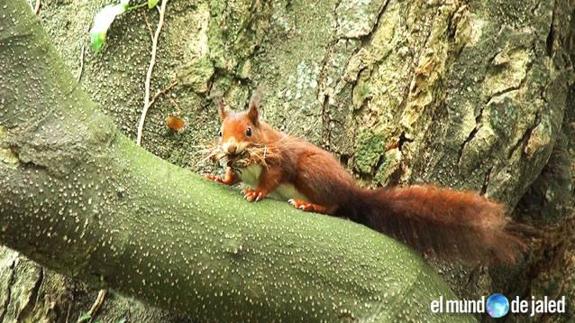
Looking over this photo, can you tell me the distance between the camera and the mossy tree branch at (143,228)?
1551 millimetres

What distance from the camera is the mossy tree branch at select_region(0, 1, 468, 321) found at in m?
1.55

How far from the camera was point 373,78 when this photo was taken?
235cm

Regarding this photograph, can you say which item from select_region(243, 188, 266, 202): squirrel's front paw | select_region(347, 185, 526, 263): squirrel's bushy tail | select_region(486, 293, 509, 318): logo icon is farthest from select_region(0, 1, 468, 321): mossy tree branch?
select_region(486, 293, 509, 318): logo icon

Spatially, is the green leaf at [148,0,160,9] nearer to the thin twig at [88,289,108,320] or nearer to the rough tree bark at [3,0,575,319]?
the rough tree bark at [3,0,575,319]

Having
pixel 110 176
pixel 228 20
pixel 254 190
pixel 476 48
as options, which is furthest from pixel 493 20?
pixel 110 176

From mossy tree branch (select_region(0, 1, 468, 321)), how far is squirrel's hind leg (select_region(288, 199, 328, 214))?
13cm

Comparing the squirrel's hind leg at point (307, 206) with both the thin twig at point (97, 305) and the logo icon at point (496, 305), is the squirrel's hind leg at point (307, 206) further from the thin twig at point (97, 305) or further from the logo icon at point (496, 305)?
the logo icon at point (496, 305)

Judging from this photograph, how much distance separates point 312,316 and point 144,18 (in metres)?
1.16

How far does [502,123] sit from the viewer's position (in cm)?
232

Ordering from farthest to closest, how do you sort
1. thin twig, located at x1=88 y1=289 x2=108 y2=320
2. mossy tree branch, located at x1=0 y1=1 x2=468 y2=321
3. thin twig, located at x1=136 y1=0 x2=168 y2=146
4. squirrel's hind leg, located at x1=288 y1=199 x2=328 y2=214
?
thin twig, located at x1=136 y1=0 x2=168 y2=146 < thin twig, located at x1=88 y1=289 x2=108 y2=320 < squirrel's hind leg, located at x1=288 y1=199 x2=328 y2=214 < mossy tree branch, located at x1=0 y1=1 x2=468 y2=321

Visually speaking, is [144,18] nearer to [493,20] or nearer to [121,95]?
[121,95]

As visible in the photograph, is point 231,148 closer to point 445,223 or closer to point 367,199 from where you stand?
point 367,199

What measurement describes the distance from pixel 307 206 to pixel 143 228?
458 mm

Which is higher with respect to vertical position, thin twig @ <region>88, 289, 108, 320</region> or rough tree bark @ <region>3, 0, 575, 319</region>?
rough tree bark @ <region>3, 0, 575, 319</region>
